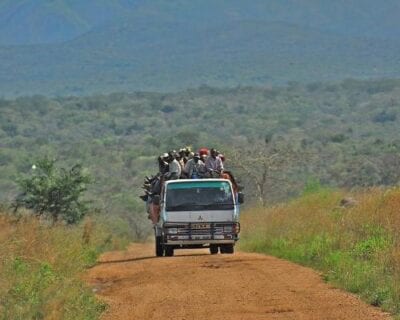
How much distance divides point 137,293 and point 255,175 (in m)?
44.2

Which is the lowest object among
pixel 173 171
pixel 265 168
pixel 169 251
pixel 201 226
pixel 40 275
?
pixel 265 168

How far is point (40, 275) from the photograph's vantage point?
1852 centimetres

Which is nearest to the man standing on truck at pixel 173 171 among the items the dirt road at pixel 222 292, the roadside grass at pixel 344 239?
the roadside grass at pixel 344 239

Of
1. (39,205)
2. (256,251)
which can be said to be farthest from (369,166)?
(256,251)

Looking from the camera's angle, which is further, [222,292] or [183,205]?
[183,205]

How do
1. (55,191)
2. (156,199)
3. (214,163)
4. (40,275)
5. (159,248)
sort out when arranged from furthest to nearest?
(55,191)
(214,163)
(159,248)
(156,199)
(40,275)

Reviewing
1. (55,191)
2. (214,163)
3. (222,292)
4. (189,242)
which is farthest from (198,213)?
(55,191)

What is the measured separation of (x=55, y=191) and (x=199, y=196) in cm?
1566

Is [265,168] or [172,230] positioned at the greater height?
[172,230]

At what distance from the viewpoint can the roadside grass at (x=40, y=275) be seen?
15.8 meters

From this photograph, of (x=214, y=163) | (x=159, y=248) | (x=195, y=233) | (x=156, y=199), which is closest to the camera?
(x=195, y=233)

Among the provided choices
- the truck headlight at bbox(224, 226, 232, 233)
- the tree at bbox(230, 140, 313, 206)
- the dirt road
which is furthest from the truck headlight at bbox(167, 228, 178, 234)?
the tree at bbox(230, 140, 313, 206)

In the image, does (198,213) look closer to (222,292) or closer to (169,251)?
(169,251)

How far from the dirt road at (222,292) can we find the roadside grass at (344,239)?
1.09 ft
